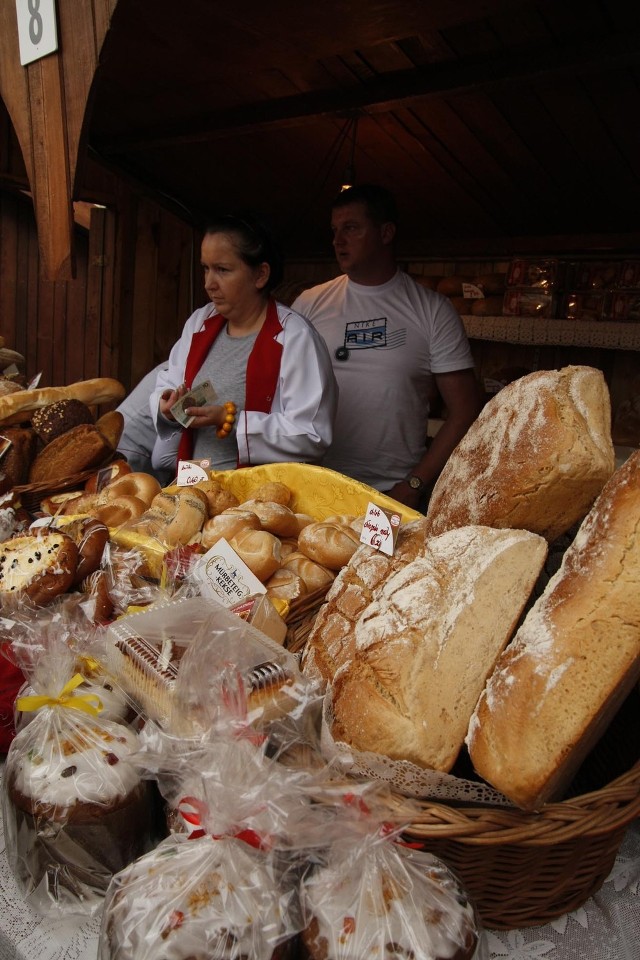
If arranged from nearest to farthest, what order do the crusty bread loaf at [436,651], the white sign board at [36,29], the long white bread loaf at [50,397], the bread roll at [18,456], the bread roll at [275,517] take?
the crusty bread loaf at [436,651] < the bread roll at [275,517] < the white sign board at [36,29] < the bread roll at [18,456] < the long white bread loaf at [50,397]

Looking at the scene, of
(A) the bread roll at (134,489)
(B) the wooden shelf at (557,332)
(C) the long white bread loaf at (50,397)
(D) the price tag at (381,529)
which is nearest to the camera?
(D) the price tag at (381,529)

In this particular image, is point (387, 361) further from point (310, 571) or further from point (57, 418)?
point (310, 571)

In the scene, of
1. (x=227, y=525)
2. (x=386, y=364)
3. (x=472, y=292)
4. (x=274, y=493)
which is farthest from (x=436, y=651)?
(x=472, y=292)

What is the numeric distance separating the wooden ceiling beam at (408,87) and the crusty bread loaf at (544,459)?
1.88 meters

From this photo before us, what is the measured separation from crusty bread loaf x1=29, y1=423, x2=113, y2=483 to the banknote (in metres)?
0.27

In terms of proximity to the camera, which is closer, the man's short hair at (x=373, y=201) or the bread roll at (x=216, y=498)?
the bread roll at (x=216, y=498)

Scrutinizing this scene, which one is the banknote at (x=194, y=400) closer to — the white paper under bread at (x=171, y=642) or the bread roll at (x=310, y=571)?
the bread roll at (x=310, y=571)

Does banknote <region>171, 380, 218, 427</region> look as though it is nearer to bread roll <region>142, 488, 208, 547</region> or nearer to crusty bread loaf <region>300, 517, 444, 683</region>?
bread roll <region>142, 488, 208, 547</region>

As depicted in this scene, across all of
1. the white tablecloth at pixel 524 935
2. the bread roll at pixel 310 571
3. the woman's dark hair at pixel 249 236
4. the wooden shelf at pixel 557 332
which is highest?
the woman's dark hair at pixel 249 236

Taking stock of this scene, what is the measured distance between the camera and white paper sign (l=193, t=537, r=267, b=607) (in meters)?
1.44

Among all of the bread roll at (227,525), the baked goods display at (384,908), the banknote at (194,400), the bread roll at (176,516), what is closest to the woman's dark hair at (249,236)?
the banknote at (194,400)

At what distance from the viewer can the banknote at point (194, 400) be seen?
8.02ft

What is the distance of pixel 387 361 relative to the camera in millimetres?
3305

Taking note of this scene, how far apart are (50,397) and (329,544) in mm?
1389
